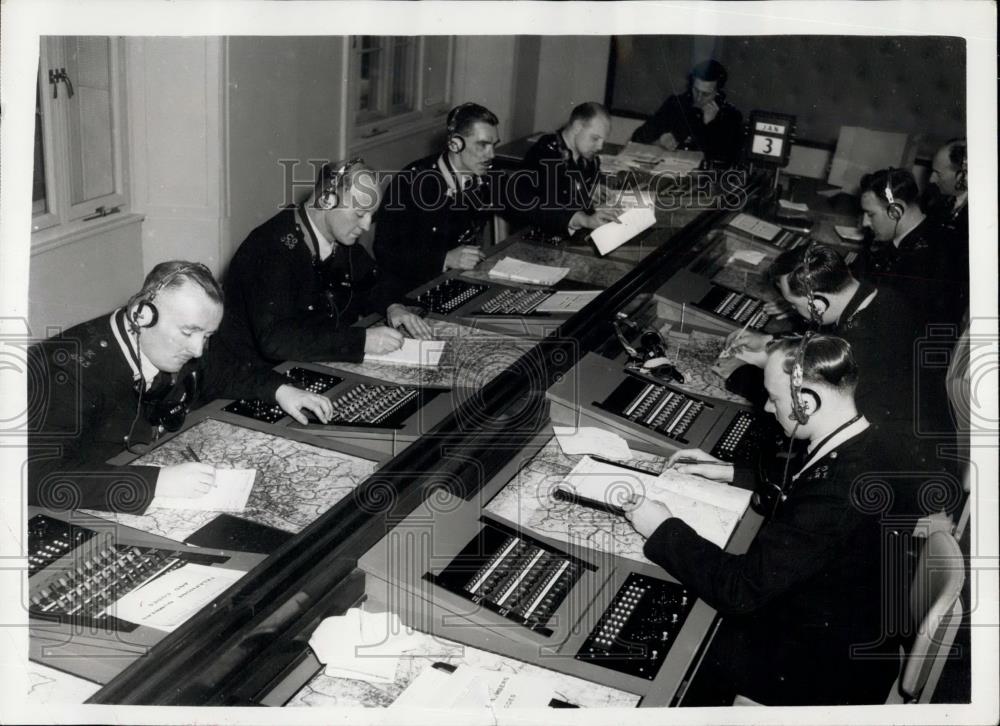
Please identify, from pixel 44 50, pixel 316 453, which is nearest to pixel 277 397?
pixel 316 453

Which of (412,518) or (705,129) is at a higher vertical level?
(705,129)

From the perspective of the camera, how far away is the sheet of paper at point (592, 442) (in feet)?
8.89

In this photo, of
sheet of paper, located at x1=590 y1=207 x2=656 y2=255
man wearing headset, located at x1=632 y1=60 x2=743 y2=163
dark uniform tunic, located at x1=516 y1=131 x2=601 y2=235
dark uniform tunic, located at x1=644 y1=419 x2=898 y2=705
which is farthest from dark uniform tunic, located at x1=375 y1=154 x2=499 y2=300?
man wearing headset, located at x1=632 y1=60 x2=743 y2=163

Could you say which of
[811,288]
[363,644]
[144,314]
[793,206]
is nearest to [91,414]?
[144,314]

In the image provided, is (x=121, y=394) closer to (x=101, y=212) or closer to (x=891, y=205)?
(x=101, y=212)

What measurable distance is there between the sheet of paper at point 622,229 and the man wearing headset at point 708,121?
1.66 m

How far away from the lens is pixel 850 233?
511 cm

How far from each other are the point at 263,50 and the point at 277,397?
276cm

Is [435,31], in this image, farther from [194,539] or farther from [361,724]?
[361,724]

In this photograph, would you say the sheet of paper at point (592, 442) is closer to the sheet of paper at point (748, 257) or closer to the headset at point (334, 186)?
the headset at point (334, 186)

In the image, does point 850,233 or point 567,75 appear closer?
point 850,233

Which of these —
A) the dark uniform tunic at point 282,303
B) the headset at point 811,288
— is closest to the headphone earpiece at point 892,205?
the headset at point 811,288

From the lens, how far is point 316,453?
2.43 metres

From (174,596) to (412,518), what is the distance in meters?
0.57
